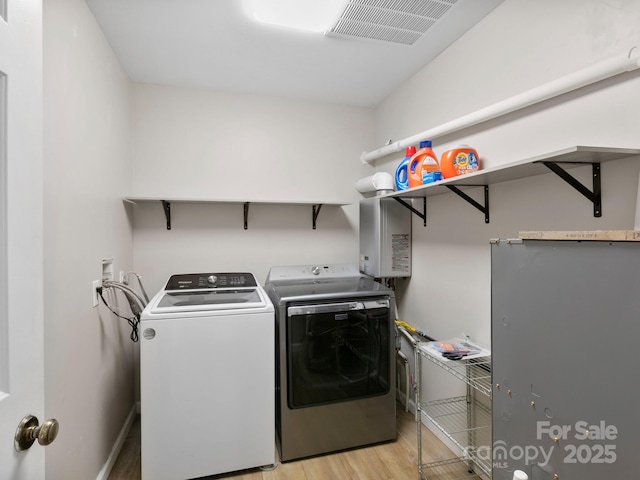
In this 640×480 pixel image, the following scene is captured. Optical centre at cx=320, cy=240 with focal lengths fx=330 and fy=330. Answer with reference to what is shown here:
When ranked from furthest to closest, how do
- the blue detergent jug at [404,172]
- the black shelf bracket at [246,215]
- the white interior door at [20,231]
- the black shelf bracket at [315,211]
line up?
1. the black shelf bracket at [315,211]
2. the black shelf bracket at [246,215]
3. the blue detergent jug at [404,172]
4. the white interior door at [20,231]

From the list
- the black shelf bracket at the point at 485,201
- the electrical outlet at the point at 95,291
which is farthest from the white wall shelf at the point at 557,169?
the electrical outlet at the point at 95,291

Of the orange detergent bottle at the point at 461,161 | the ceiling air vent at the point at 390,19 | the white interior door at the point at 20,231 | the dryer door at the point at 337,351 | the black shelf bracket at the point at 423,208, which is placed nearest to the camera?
the white interior door at the point at 20,231

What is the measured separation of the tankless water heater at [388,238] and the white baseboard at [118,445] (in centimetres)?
204

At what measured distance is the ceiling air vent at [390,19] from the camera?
165 centimetres

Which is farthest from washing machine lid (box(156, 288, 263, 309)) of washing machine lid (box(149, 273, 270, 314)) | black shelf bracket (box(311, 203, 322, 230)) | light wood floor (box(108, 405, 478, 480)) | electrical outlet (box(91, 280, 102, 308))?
light wood floor (box(108, 405, 478, 480))

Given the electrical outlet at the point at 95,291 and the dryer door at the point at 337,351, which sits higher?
the electrical outlet at the point at 95,291

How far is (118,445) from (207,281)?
115 cm

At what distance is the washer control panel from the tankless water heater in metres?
0.95

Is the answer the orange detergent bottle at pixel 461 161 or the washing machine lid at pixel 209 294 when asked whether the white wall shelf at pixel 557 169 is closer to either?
the orange detergent bottle at pixel 461 161

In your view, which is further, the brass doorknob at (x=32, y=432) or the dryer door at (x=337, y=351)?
the dryer door at (x=337, y=351)

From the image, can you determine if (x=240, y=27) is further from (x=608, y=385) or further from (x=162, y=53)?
(x=608, y=385)

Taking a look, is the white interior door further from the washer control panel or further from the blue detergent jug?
the blue detergent jug

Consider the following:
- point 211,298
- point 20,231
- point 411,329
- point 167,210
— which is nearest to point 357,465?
point 411,329

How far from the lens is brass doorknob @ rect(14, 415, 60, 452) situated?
2.27 ft
